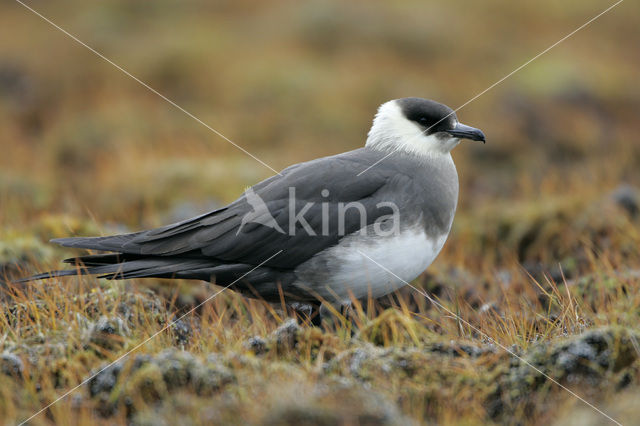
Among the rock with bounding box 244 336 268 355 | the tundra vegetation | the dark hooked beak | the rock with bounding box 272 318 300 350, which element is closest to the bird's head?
the dark hooked beak

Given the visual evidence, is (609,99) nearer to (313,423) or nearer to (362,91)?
(362,91)

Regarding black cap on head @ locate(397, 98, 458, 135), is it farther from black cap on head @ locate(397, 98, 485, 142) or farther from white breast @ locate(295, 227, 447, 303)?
white breast @ locate(295, 227, 447, 303)

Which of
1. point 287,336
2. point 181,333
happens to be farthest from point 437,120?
point 181,333

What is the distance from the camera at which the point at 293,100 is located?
42.6 feet

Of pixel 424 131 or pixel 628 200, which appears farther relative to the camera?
pixel 628 200

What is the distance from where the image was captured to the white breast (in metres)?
4.24

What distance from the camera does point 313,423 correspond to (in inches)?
103

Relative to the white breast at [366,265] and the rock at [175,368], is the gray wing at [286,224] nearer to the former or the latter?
the white breast at [366,265]

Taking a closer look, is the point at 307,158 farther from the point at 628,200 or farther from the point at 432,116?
the point at 432,116

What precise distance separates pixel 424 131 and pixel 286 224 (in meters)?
1.30

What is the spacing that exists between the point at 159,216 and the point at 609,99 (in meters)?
9.33

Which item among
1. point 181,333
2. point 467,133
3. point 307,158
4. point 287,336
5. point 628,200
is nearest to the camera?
point 287,336

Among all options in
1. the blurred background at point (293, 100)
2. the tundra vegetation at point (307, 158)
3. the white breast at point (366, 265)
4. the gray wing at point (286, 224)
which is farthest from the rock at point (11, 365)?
the blurred background at point (293, 100)

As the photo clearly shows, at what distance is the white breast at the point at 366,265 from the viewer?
13.9ft
